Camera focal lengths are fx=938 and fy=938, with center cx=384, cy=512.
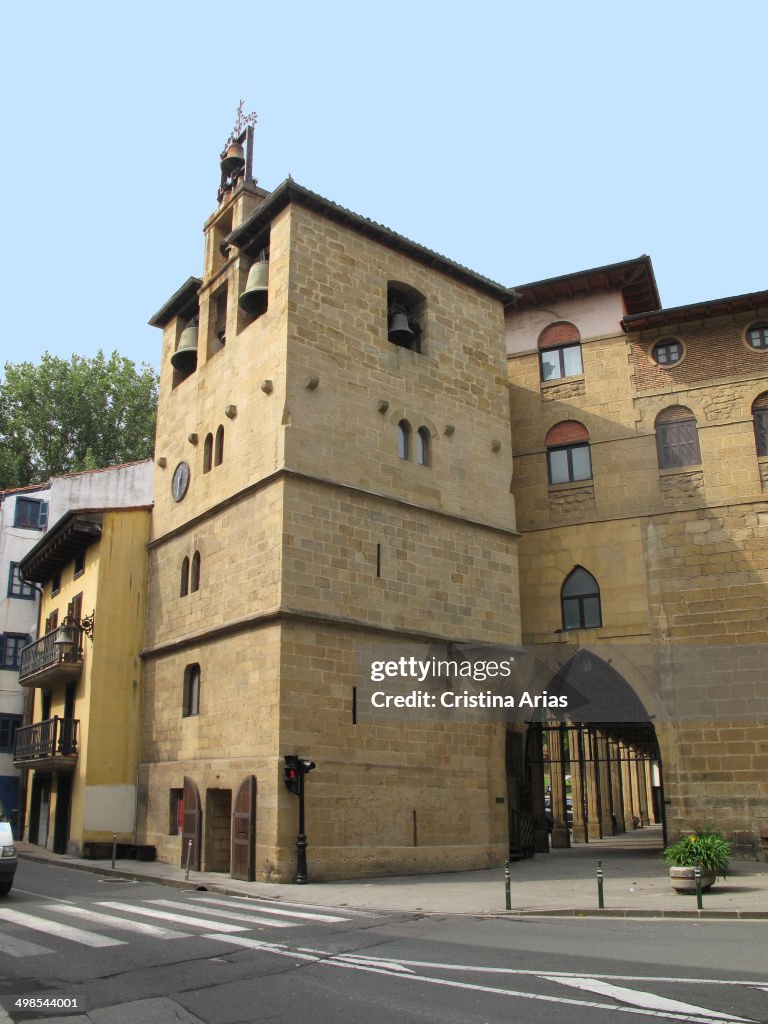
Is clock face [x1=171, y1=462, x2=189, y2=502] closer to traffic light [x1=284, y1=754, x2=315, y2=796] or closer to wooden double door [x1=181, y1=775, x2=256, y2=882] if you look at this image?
wooden double door [x1=181, y1=775, x2=256, y2=882]

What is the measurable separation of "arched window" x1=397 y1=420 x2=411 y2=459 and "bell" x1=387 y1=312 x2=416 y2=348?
2197mm

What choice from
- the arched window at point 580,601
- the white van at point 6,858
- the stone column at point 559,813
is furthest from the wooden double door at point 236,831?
the stone column at point 559,813

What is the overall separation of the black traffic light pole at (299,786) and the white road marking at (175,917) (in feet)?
12.8

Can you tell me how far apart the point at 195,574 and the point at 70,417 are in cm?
2572

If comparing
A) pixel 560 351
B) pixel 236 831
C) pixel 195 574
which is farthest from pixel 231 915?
pixel 560 351

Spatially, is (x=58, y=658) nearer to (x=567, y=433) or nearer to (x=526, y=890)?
(x=526, y=890)

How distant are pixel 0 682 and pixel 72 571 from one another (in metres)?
7.98

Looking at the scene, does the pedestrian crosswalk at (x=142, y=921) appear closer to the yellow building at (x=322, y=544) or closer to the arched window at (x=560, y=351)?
the yellow building at (x=322, y=544)

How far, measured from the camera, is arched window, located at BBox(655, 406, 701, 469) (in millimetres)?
23094

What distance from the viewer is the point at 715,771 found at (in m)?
20.8

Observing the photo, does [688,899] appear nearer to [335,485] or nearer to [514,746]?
[514,746]

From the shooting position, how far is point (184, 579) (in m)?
23.0

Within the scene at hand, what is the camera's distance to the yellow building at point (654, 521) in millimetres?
21078

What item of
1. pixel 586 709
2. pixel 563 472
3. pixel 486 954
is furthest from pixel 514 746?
pixel 486 954
